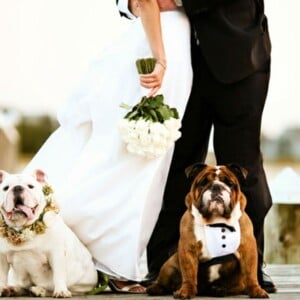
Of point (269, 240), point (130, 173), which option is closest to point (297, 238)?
point (269, 240)

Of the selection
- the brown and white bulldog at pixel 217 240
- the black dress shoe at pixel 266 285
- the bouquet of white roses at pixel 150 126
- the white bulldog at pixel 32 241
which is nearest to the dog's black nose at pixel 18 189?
the white bulldog at pixel 32 241

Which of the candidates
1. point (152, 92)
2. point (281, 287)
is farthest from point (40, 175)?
point (281, 287)

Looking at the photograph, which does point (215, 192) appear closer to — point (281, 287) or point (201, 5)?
point (201, 5)

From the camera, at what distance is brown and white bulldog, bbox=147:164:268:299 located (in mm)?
5648

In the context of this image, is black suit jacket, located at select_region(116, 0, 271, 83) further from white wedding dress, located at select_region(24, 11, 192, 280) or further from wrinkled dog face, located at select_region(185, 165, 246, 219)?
wrinkled dog face, located at select_region(185, 165, 246, 219)

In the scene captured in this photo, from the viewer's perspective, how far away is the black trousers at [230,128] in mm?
6035

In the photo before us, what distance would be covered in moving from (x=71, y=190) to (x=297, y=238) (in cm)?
285

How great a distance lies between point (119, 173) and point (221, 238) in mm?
641

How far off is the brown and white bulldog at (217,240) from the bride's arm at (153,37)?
44cm

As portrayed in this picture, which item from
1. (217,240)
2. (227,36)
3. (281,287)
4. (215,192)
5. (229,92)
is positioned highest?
(227,36)

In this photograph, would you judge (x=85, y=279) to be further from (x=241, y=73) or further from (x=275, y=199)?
(x=275, y=199)

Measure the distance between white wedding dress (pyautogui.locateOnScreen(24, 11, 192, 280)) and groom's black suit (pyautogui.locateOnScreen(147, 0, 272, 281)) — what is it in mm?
110

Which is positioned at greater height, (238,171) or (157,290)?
(238,171)

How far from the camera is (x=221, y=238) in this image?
5.70 m
